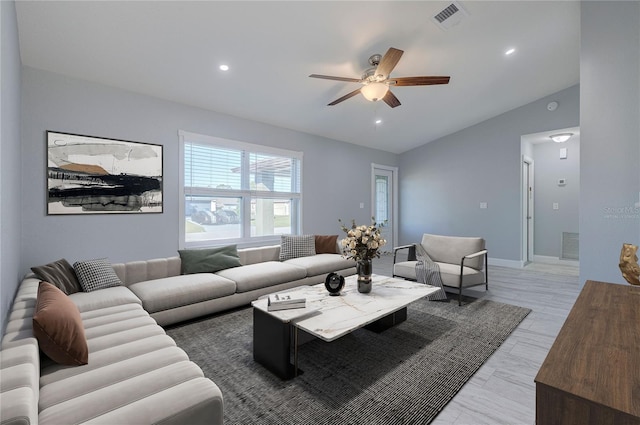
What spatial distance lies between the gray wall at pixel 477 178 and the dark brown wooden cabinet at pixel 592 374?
17.0 ft

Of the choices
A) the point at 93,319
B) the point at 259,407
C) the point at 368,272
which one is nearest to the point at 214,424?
the point at 259,407

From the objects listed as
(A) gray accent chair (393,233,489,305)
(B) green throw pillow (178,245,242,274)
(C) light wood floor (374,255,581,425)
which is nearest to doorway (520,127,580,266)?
(C) light wood floor (374,255,581,425)

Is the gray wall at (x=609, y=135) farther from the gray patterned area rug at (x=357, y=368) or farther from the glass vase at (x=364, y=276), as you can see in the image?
the glass vase at (x=364, y=276)

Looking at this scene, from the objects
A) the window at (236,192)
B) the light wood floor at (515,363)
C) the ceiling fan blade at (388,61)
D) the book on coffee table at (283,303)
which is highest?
the ceiling fan blade at (388,61)

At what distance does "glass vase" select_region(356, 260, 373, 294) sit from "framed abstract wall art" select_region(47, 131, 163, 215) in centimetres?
280

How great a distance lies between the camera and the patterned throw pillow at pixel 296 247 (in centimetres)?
433

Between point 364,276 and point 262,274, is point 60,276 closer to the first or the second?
point 262,274

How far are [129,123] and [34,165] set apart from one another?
1.03 metres

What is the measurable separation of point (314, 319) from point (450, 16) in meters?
3.18

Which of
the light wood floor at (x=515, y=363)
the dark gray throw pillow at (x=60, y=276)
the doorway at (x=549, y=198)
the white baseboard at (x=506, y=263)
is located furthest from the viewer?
the doorway at (x=549, y=198)

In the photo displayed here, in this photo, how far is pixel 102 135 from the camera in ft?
11.0

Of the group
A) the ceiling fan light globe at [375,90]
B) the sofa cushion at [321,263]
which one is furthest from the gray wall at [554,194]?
the ceiling fan light globe at [375,90]

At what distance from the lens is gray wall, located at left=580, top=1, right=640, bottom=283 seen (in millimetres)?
2715

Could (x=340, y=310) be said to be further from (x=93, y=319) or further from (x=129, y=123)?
(x=129, y=123)
